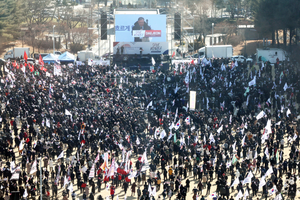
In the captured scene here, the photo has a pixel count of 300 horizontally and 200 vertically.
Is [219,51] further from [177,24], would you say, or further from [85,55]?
[85,55]

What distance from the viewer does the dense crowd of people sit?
2464 centimetres

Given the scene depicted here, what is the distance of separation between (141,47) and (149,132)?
23.5 meters

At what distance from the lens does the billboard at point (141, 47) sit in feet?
177

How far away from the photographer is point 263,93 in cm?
3828

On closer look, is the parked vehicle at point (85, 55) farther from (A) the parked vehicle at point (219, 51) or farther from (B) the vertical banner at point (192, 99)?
(B) the vertical banner at point (192, 99)

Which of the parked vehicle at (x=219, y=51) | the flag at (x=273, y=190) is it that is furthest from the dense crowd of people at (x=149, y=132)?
the parked vehicle at (x=219, y=51)

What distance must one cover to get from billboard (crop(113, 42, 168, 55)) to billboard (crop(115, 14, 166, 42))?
517 millimetres

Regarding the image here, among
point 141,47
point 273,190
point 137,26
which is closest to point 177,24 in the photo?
point 137,26

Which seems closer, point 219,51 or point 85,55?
point 85,55

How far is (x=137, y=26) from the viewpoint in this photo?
53781 mm

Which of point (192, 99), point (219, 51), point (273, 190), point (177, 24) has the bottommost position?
point (273, 190)

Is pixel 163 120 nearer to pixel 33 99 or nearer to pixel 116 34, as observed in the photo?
pixel 33 99

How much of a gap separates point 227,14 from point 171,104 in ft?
181

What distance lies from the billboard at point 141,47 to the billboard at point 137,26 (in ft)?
1.70
